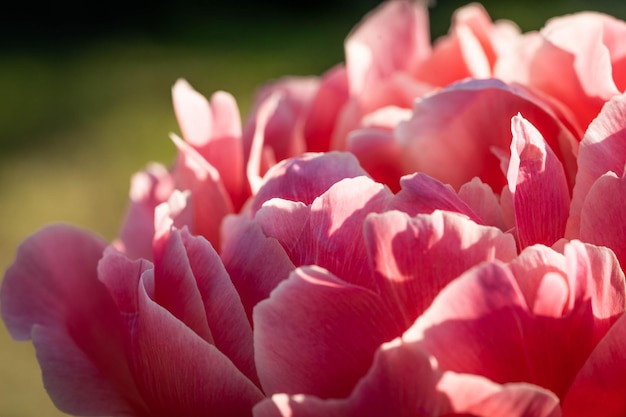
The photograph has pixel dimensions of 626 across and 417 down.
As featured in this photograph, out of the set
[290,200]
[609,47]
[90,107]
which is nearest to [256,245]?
[290,200]

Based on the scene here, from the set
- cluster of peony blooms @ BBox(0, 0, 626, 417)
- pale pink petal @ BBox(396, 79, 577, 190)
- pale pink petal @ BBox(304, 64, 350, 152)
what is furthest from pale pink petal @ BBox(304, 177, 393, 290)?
pale pink petal @ BBox(304, 64, 350, 152)

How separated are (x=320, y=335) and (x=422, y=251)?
0.16 feet

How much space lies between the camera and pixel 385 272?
35 centimetres

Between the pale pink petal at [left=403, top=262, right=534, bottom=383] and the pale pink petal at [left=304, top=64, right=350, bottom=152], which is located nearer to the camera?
the pale pink petal at [left=403, top=262, right=534, bottom=383]

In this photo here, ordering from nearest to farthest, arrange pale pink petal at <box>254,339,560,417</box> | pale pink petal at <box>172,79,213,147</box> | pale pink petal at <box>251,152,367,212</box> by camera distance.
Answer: pale pink petal at <box>254,339,560,417</box> → pale pink petal at <box>251,152,367,212</box> → pale pink petal at <box>172,79,213,147</box>

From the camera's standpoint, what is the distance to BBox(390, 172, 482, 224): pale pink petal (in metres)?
0.37

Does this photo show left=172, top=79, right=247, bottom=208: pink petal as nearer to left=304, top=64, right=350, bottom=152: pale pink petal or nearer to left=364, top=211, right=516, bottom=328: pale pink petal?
left=304, top=64, right=350, bottom=152: pale pink petal

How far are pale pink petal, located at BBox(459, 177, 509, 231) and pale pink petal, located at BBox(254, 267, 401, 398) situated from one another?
77mm

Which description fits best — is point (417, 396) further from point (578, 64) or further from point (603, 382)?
point (578, 64)

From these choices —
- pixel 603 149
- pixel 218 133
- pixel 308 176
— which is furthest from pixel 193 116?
pixel 603 149

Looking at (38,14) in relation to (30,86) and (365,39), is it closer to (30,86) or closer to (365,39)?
(30,86)

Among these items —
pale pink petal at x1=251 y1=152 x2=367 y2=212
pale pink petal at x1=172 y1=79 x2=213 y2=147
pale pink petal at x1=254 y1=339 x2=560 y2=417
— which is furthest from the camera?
pale pink petal at x1=172 y1=79 x2=213 y2=147

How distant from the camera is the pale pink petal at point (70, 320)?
17.6 inches

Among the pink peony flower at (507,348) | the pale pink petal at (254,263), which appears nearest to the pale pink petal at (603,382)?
the pink peony flower at (507,348)
